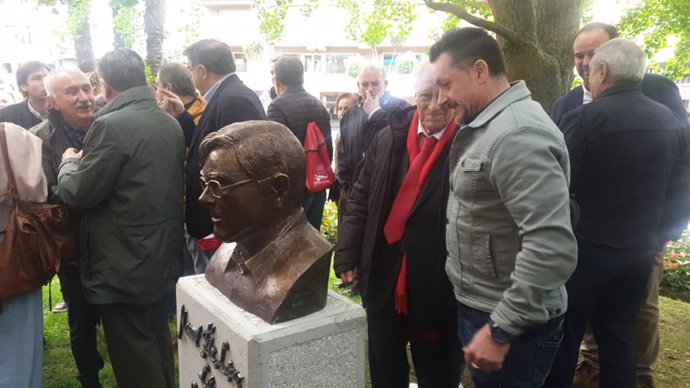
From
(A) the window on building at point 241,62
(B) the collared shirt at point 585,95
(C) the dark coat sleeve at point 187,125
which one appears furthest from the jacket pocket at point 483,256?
(A) the window on building at point 241,62

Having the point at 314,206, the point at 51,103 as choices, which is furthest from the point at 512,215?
the point at 314,206

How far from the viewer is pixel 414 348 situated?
2561mm

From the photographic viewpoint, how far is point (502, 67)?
1.89 meters

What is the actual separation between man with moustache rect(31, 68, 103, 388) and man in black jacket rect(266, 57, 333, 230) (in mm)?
1398

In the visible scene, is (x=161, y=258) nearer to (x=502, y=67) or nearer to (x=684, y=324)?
(x=502, y=67)

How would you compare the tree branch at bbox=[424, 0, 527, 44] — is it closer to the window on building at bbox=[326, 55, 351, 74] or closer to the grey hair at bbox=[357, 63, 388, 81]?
the grey hair at bbox=[357, 63, 388, 81]

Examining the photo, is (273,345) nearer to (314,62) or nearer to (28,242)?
(28,242)

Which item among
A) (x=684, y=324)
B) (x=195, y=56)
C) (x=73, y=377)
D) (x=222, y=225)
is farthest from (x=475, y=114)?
(x=684, y=324)

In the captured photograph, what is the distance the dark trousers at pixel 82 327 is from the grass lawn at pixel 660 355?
0.27m

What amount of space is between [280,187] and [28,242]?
49.6 inches

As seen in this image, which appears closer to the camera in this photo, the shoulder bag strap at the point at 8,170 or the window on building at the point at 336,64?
the shoulder bag strap at the point at 8,170

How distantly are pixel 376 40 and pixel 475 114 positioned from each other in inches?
230

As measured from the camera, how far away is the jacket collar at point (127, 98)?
8.52 feet

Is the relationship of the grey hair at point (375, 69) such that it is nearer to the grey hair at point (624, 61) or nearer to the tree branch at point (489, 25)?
the tree branch at point (489, 25)
